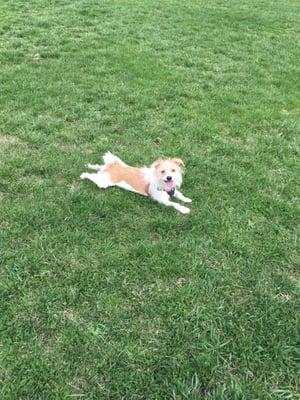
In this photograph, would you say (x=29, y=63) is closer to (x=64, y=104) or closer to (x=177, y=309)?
(x=64, y=104)

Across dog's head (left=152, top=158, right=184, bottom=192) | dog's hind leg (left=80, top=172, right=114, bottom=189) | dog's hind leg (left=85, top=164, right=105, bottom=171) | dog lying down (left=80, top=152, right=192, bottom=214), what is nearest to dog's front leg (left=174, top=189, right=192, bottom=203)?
dog lying down (left=80, top=152, right=192, bottom=214)

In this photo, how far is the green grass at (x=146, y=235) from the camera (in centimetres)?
320

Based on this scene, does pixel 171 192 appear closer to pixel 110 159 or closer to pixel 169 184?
pixel 169 184

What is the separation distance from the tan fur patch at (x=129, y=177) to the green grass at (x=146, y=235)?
0.39ft

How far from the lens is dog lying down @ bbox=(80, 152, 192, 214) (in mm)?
4695

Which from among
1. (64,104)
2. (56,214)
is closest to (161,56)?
(64,104)

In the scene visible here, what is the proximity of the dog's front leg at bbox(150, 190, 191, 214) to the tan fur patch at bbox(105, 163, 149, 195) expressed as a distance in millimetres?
115

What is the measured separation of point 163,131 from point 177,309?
3.14 meters

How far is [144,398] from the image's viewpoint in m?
3.02

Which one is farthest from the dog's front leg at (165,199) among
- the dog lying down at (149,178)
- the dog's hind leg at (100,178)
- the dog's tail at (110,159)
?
the dog's tail at (110,159)

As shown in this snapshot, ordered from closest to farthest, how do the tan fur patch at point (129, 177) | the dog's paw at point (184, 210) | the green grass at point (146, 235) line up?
the green grass at point (146, 235) → the dog's paw at point (184, 210) → the tan fur patch at point (129, 177)

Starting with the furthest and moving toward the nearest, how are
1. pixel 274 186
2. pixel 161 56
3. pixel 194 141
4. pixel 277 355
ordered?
pixel 161 56 < pixel 194 141 < pixel 274 186 < pixel 277 355

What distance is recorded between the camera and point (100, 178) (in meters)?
5.04

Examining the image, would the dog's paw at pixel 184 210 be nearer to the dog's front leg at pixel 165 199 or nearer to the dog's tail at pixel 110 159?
the dog's front leg at pixel 165 199
